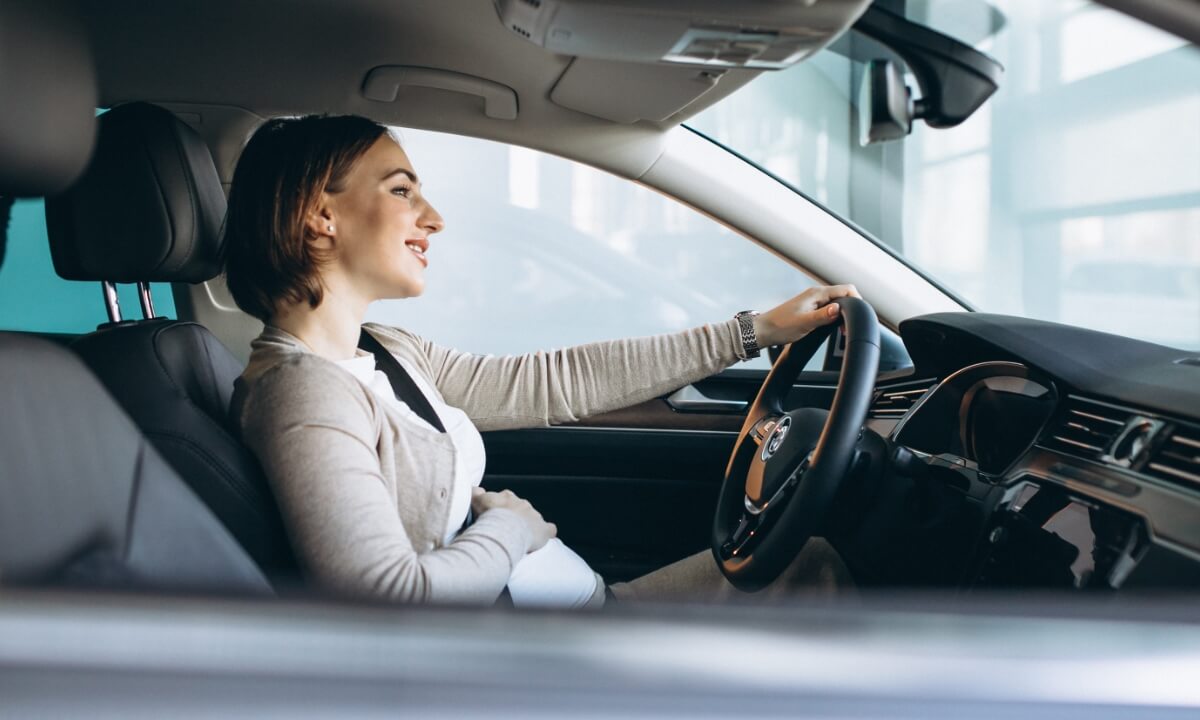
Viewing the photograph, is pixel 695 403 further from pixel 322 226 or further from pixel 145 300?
pixel 145 300

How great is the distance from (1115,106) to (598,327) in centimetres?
235

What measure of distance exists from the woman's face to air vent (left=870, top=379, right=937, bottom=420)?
2.68ft

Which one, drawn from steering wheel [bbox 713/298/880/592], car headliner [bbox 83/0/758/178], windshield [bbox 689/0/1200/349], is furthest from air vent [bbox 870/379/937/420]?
windshield [bbox 689/0/1200/349]

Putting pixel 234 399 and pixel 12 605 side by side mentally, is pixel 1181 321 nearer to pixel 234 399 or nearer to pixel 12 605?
pixel 234 399

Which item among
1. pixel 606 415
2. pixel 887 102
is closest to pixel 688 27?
pixel 887 102

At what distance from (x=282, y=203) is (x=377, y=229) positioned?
15cm

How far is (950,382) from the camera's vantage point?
1.47 metres

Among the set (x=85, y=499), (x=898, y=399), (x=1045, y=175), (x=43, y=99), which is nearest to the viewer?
(x=85, y=499)

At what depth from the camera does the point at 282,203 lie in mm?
1531

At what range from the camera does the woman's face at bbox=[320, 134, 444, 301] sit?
155 centimetres

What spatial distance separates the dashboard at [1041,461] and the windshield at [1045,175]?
173 cm

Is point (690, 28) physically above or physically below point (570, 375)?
above

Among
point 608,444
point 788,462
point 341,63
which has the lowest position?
point 608,444

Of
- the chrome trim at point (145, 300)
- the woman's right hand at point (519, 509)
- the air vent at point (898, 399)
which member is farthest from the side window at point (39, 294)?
the air vent at point (898, 399)
